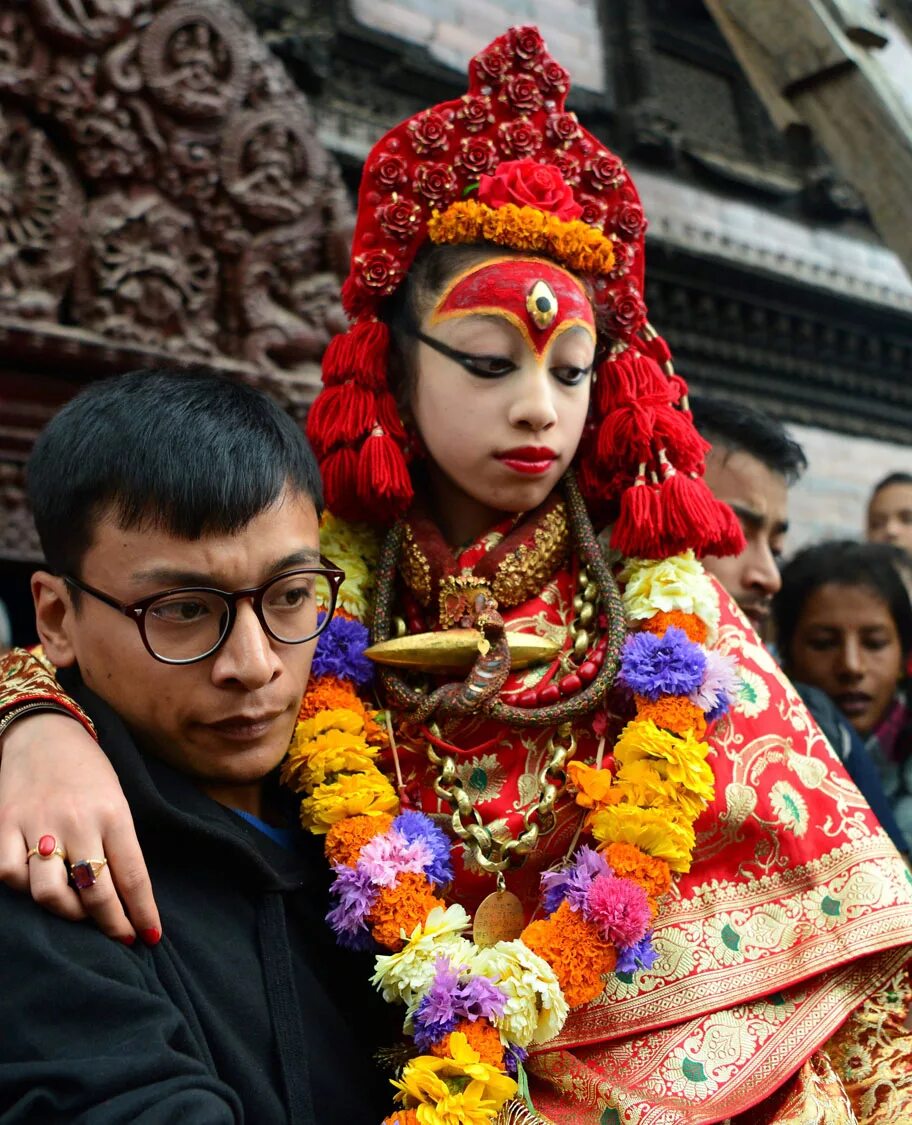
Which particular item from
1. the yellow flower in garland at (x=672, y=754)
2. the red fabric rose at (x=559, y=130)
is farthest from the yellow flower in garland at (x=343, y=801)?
the red fabric rose at (x=559, y=130)

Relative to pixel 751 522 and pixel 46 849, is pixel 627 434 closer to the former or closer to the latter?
pixel 751 522

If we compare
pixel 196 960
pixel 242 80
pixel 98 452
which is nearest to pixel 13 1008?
pixel 196 960

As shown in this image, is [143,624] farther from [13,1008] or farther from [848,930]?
[848,930]

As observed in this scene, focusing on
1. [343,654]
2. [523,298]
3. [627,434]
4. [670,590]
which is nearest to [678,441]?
[627,434]

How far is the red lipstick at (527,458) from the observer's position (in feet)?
6.89

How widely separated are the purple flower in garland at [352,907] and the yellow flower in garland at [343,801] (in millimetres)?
102

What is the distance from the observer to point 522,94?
7.61 feet

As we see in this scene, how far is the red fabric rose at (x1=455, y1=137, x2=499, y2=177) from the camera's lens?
225 cm

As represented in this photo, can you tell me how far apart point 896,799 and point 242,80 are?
10.4ft

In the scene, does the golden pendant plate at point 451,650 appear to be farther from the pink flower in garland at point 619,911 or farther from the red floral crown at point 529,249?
the pink flower in garland at point 619,911

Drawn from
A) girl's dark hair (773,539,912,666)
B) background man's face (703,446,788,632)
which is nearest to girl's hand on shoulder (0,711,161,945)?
background man's face (703,446,788,632)

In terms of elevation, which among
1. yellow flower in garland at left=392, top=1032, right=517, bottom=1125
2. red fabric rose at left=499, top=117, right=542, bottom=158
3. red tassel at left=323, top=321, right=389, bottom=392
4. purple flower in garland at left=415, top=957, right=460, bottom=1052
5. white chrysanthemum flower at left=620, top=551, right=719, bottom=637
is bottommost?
yellow flower in garland at left=392, top=1032, right=517, bottom=1125

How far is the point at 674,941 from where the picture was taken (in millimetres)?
1928

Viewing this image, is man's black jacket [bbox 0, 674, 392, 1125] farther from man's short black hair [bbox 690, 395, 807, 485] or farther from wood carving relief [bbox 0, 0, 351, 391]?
wood carving relief [bbox 0, 0, 351, 391]
